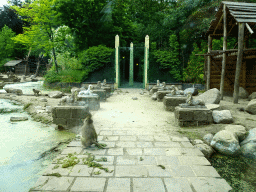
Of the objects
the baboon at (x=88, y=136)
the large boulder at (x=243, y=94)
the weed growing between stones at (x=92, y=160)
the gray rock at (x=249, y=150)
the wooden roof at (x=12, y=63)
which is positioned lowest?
the gray rock at (x=249, y=150)

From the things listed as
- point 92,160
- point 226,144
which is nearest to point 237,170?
point 226,144

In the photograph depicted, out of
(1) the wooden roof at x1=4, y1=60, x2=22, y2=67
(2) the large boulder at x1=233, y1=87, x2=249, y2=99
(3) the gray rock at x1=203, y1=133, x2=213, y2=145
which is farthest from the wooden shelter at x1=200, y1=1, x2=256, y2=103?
(1) the wooden roof at x1=4, y1=60, x2=22, y2=67

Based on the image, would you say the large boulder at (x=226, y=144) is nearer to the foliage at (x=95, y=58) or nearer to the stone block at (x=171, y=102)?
the stone block at (x=171, y=102)

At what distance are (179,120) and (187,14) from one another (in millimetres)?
16134

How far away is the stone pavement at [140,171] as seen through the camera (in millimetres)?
2646

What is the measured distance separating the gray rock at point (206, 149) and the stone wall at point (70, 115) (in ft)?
10.7

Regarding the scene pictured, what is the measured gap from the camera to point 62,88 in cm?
1506

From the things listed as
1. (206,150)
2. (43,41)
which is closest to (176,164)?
(206,150)

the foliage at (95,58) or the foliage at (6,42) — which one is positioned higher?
the foliage at (6,42)

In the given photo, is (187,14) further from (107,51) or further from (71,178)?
(71,178)

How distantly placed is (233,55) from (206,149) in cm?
825

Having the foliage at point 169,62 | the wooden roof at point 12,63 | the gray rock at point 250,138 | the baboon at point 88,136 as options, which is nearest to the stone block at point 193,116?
the gray rock at point 250,138

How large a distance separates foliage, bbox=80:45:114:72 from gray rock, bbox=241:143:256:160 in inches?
513

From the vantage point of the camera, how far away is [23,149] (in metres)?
4.71
